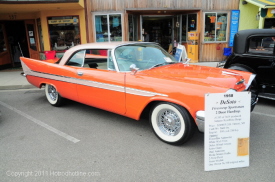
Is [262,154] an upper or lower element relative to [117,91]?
lower

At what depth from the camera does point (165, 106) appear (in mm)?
3482

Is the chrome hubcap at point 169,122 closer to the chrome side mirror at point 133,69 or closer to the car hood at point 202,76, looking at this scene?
the car hood at point 202,76

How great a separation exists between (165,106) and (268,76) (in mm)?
3078

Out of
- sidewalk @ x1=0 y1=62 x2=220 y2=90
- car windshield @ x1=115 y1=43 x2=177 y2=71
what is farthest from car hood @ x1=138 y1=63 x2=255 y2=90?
sidewalk @ x1=0 y1=62 x2=220 y2=90

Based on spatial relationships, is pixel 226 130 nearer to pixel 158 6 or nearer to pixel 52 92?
pixel 52 92

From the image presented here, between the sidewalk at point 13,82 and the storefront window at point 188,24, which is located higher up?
the storefront window at point 188,24

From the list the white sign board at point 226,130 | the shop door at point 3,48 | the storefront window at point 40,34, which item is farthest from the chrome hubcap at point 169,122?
the shop door at point 3,48

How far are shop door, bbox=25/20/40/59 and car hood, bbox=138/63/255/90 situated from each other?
9.94 metres

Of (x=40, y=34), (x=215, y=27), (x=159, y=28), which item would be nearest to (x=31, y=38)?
(x=40, y=34)

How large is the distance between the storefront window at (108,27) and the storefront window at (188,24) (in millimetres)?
3581

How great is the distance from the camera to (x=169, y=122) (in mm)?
3523

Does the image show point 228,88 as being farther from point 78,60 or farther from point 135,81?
point 78,60

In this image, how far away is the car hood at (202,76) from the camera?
3338 mm

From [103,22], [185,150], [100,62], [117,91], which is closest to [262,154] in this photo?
[185,150]
